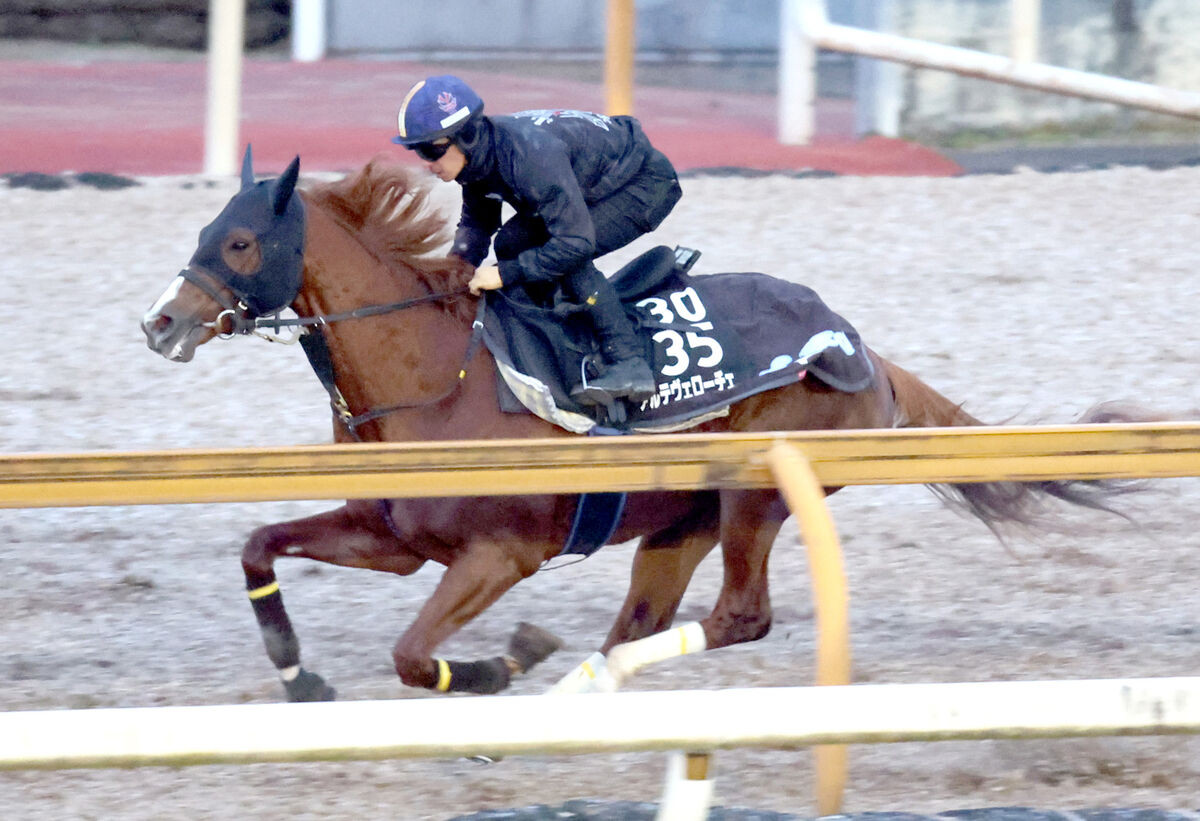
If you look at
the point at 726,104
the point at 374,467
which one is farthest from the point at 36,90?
the point at 374,467

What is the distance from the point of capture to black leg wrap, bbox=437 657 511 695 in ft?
11.4

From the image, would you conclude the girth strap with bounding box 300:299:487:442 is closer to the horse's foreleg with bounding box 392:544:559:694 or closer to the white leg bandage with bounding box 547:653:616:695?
the horse's foreleg with bounding box 392:544:559:694

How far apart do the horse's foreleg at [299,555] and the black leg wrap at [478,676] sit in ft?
0.92

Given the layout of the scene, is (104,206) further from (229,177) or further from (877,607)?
(877,607)

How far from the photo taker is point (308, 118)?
1154 centimetres

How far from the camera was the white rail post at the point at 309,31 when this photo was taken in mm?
14125

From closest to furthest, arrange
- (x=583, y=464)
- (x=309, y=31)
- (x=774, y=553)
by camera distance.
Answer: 1. (x=583, y=464)
2. (x=774, y=553)
3. (x=309, y=31)

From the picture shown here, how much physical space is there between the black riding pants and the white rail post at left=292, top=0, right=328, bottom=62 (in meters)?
11.0

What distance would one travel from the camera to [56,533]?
16.8 feet

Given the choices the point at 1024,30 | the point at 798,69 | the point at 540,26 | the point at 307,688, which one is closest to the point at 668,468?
the point at 307,688

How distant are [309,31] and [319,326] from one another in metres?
11.4

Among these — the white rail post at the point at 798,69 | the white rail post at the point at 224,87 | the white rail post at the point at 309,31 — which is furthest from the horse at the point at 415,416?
the white rail post at the point at 309,31

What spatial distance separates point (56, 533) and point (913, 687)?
11.8 feet

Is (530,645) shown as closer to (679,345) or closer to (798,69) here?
(679,345)
